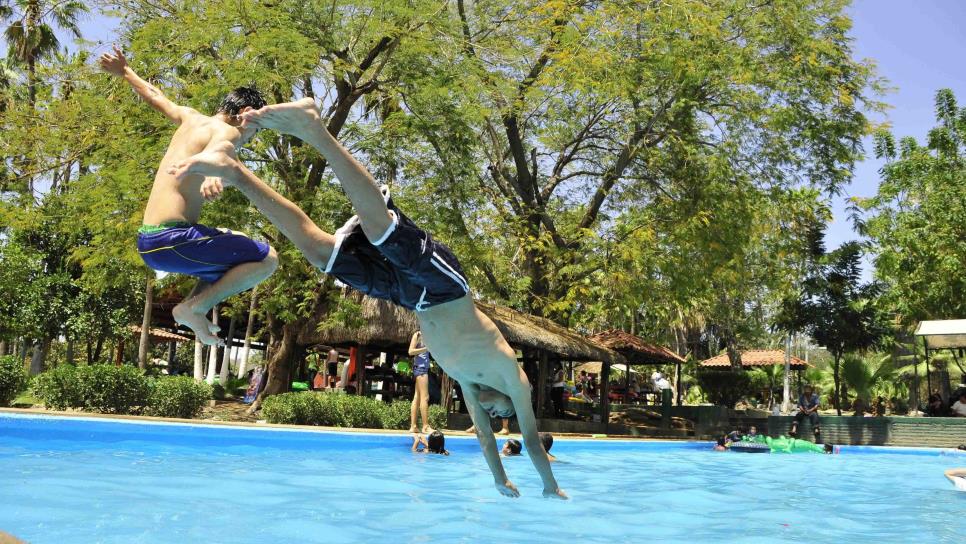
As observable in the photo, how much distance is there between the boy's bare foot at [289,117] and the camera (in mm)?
3871

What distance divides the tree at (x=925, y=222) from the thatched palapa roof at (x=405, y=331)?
1077 centimetres

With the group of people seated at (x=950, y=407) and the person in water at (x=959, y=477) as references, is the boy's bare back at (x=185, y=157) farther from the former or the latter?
the group of people seated at (x=950, y=407)

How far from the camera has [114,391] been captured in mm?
13891

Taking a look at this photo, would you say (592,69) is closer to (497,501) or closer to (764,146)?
(764,146)

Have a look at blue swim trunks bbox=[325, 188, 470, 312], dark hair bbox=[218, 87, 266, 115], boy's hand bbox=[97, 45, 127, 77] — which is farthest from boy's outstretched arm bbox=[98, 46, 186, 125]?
blue swim trunks bbox=[325, 188, 470, 312]

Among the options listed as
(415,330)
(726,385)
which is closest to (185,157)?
(415,330)

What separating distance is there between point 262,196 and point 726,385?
3168 cm

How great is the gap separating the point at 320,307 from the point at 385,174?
3.38 metres

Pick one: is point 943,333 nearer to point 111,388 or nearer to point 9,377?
point 111,388

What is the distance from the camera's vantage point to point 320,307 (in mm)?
17422

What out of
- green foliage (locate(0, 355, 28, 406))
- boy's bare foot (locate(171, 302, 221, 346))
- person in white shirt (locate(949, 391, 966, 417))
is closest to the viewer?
boy's bare foot (locate(171, 302, 221, 346))

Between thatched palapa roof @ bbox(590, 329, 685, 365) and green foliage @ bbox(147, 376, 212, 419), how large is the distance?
11.3 meters

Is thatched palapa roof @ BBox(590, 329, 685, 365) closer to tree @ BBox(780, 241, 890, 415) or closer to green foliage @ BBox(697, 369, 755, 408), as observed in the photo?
tree @ BBox(780, 241, 890, 415)

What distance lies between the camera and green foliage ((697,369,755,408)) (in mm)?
33000
